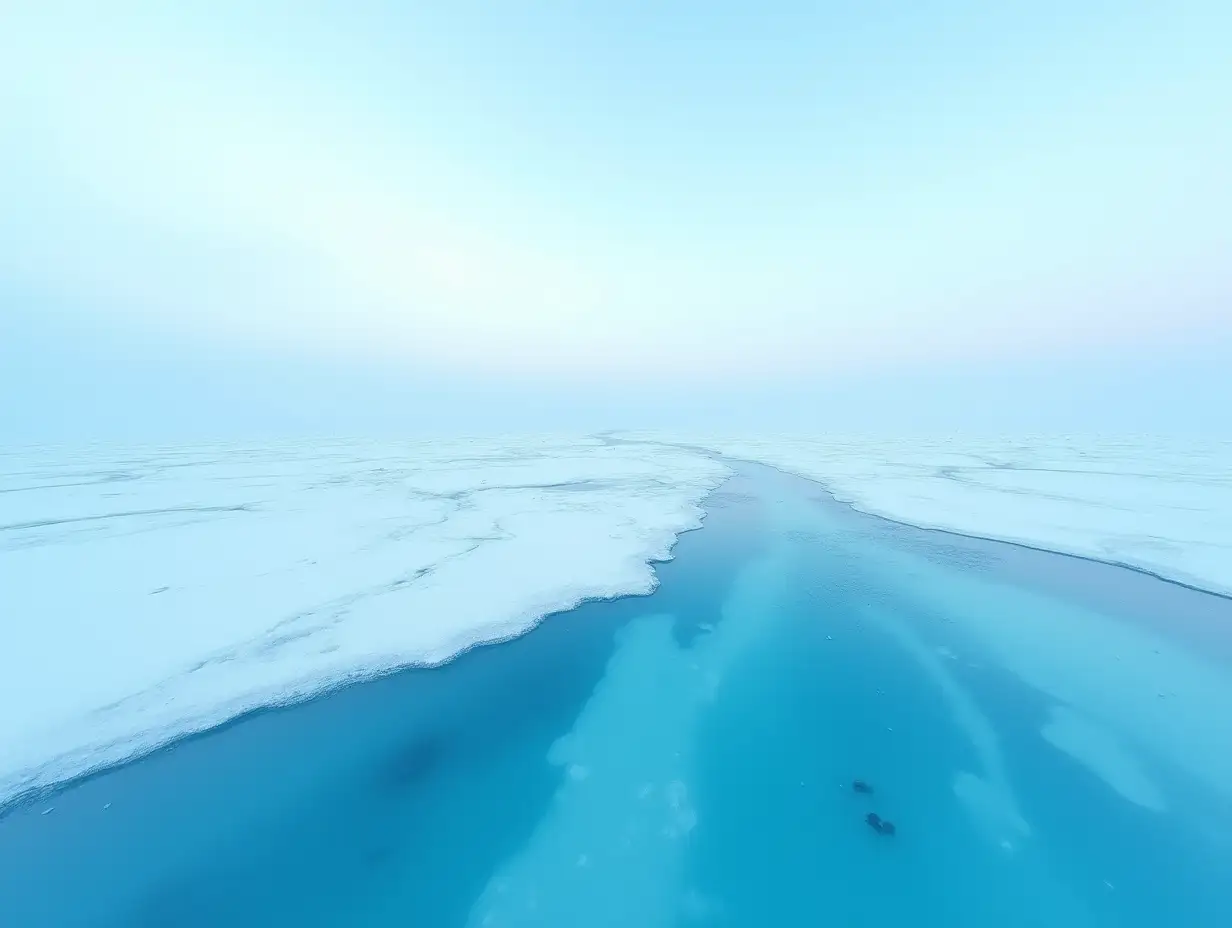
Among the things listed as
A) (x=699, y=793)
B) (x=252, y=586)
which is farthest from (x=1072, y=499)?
(x=252, y=586)

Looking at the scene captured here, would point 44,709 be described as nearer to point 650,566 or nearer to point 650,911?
point 650,911

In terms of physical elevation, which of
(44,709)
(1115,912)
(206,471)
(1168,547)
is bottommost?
(206,471)

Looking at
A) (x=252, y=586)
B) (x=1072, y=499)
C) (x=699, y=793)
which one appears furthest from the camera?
(x=1072, y=499)

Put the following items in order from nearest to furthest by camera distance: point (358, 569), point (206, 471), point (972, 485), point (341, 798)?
point (341, 798) → point (358, 569) → point (972, 485) → point (206, 471)

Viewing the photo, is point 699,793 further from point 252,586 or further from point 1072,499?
point 1072,499

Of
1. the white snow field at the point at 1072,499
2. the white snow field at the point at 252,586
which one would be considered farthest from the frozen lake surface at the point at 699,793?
the white snow field at the point at 1072,499

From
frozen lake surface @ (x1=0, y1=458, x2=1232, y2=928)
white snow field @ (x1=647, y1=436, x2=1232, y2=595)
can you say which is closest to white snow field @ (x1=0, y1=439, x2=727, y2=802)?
frozen lake surface @ (x1=0, y1=458, x2=1232, y2=928)

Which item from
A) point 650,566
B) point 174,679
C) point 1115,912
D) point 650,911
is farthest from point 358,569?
point 1115,912
